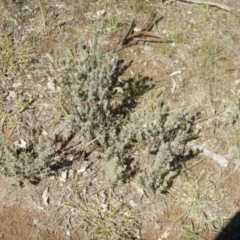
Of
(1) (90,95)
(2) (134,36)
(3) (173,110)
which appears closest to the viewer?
(1) (90,95)

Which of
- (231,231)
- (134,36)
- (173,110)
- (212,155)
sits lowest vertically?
(231,231)

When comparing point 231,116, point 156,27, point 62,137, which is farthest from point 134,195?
point 156,27

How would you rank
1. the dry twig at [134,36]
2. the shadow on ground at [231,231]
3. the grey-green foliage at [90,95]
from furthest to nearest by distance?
1. the dry twig at [134,36]
2. the grey-green foliage at [90,95]
3. the shadow on ground at [231,231]

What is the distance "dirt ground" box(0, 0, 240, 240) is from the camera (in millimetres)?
2875

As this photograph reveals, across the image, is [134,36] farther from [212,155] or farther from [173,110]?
[212,155]

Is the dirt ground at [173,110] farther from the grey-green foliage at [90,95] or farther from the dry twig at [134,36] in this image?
the grey-green foliage at [90,95]

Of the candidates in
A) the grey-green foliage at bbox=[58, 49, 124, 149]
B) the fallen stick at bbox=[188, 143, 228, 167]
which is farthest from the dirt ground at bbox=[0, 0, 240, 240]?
the grey-green foliage at bbox=[58, 49, 124, 149]

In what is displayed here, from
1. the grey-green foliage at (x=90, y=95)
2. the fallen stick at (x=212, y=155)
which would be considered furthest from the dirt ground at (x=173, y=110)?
the grey-green foliage at (x=90, y=95)

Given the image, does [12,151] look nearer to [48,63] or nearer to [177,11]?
[48,63]

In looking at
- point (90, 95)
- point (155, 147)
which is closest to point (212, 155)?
point (155, 147)

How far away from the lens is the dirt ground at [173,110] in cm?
288

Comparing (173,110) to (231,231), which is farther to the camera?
(173,110)

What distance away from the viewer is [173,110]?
3.38 metres

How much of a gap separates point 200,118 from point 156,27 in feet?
3.24
